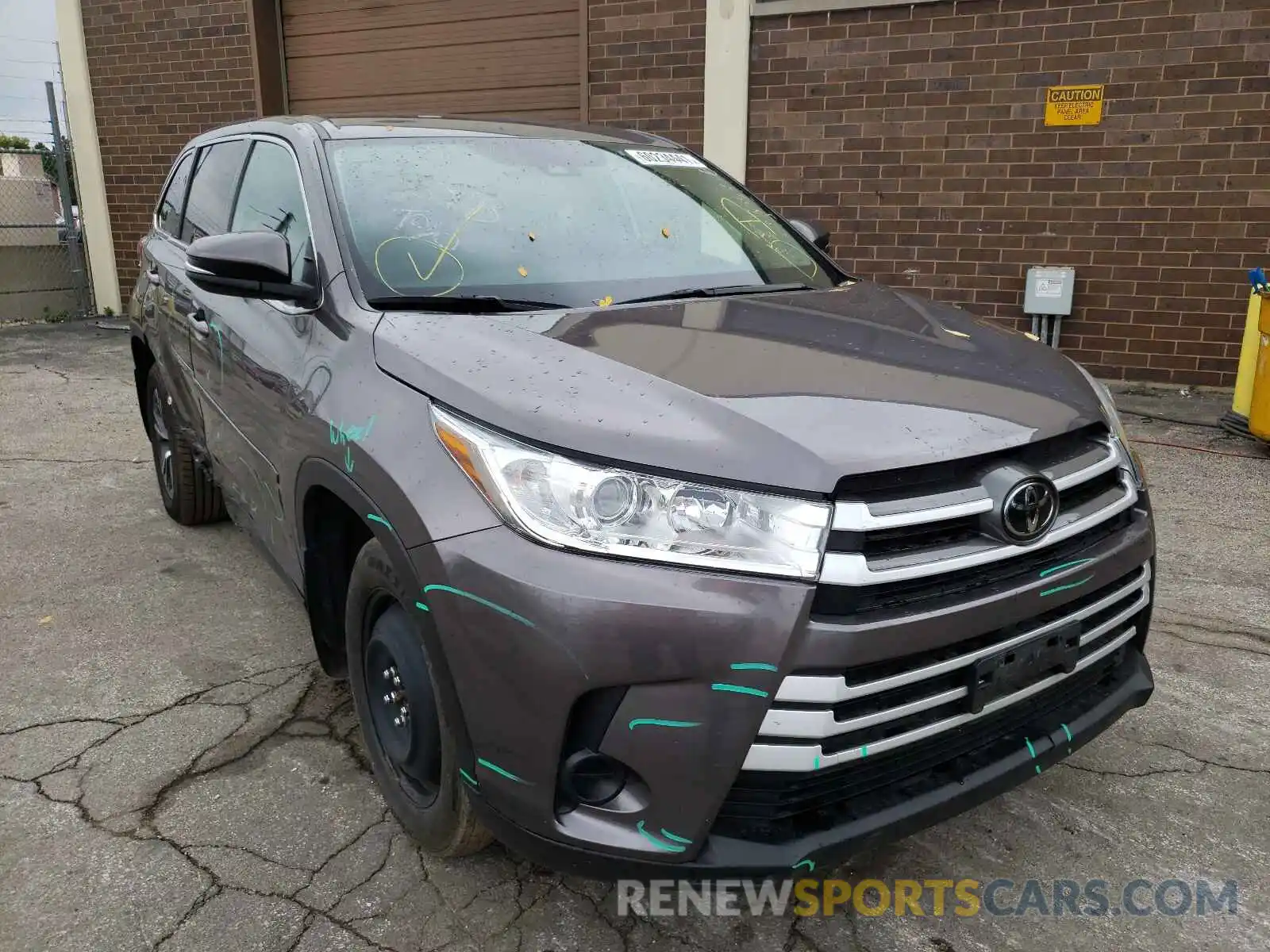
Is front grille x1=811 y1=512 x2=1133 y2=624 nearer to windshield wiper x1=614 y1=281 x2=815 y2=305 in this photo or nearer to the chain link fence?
windshield wiper x1=614 y1=281 x2=815 y2=305

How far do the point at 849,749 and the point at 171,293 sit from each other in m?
3.27

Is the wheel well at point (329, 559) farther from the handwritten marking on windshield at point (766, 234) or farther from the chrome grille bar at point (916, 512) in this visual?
the handwritten marking on windshield at point (766, 234)

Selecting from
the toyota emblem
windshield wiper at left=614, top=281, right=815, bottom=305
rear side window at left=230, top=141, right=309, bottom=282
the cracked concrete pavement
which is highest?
rear side window at left=230, top=141, right=309, bottom=282

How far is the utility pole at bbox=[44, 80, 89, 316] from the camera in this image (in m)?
11.0

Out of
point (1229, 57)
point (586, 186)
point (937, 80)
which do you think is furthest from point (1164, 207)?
point (586, 186)

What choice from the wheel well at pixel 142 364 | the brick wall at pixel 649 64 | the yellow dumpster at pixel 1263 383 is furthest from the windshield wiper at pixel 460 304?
the brick wall at pixel 649 64

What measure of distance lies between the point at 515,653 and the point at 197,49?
1086 centimetres

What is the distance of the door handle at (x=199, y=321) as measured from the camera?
3.33m

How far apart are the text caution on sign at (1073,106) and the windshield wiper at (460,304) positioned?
6.13 metres

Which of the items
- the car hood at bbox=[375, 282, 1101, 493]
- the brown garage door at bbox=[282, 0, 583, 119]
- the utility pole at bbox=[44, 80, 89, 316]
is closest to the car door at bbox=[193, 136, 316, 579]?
the car hood at bbox=[375, 282, 1101, 493]

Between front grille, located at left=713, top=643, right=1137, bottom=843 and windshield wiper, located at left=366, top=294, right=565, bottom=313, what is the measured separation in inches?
51.1

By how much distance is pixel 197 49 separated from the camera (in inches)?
409

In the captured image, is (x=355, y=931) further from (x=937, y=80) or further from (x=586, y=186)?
(x=937, y=80)

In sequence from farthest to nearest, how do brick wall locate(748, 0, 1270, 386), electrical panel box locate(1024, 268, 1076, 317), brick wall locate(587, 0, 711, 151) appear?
brick wall locate(587, 0, 711, 151) < electrical panel box locate(1024, 268, 1076, 317) < brick wall locate(748, 0, 1270, 386)
